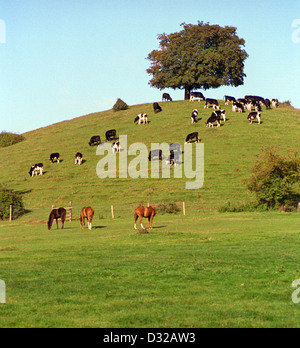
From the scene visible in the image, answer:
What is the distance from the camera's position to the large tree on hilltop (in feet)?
359

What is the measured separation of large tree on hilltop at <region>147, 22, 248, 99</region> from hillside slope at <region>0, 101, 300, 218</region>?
631cm

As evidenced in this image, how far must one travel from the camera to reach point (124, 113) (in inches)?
4318

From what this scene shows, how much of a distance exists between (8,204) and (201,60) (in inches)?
2635

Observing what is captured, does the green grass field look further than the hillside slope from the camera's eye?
No

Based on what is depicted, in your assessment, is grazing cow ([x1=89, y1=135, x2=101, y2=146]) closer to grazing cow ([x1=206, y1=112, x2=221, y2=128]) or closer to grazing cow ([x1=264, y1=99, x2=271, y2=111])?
grazing cow ([x1=206, y1=112, x2=221, y2=128])

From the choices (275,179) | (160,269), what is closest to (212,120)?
(275,179)

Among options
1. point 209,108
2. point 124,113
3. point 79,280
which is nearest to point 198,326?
point 79,280

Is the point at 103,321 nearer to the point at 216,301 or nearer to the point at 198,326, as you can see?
the point at 198,326

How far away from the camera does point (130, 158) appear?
77.6 metres

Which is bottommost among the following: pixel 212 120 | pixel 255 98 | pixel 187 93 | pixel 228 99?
pixel 212 120

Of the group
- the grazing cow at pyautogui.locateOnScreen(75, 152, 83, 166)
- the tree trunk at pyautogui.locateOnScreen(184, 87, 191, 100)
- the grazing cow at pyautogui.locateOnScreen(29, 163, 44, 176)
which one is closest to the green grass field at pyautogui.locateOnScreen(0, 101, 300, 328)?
the grazing cow at pyautogui.locateOnScreen(29, 163, 44, 176)

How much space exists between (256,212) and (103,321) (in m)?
36.4

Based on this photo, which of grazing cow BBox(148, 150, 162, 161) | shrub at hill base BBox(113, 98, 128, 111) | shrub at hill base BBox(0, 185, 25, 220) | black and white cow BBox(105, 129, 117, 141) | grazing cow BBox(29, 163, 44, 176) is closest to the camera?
shrub at hill base BBox(0, 185, 25, 220)

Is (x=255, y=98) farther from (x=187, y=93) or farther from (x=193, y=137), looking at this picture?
(x=193, y=137)
